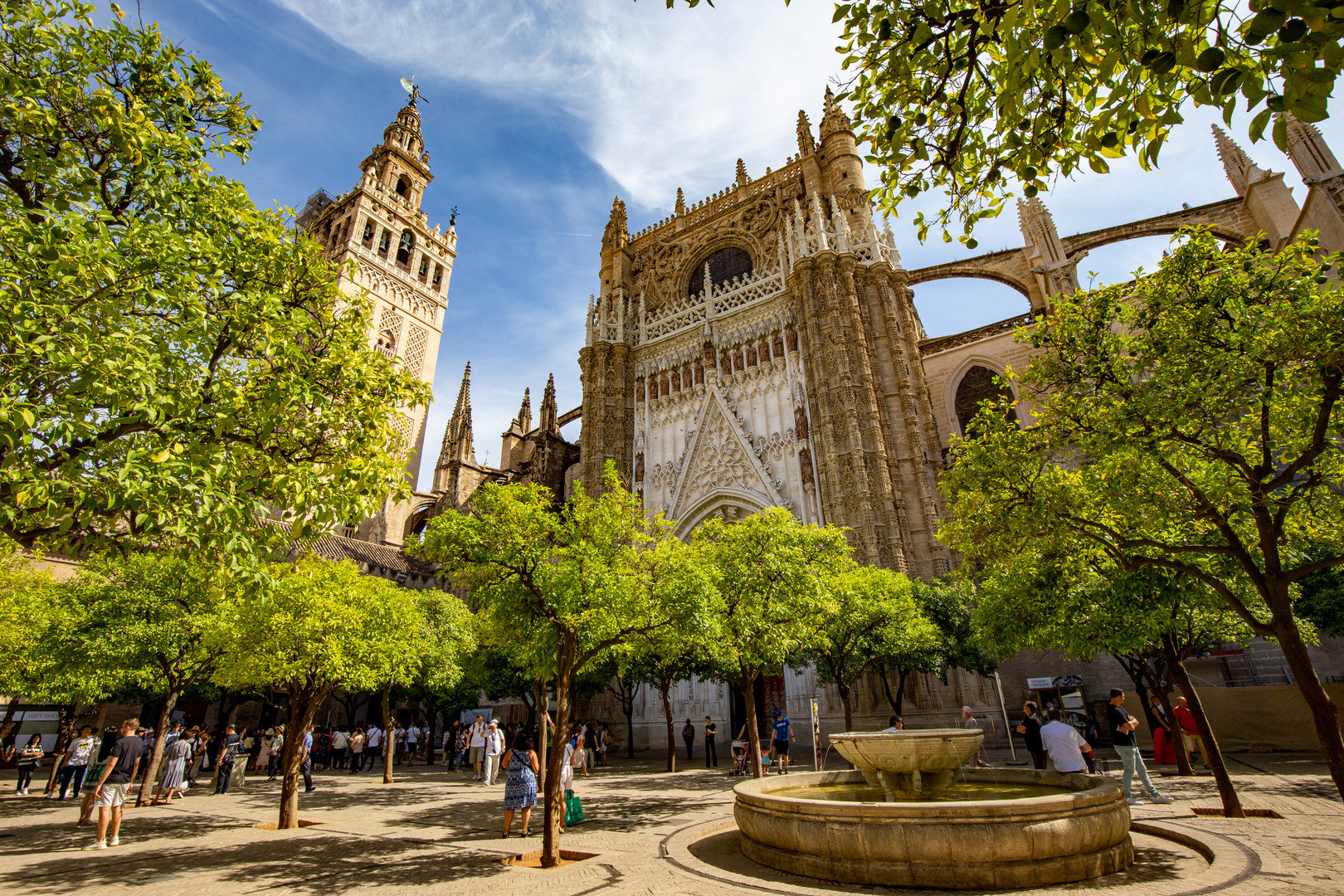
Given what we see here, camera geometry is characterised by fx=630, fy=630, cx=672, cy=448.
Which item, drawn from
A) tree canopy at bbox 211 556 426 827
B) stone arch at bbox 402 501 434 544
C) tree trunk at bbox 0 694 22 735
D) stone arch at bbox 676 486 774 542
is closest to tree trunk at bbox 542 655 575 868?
tree canopy at bbox 211 556 426 827

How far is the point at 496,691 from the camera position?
23.5 metres

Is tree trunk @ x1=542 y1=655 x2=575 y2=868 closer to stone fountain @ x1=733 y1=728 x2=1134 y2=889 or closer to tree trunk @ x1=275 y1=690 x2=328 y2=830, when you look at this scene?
stone fountain @ x1=733 y1=728 x2=1134 y2=889

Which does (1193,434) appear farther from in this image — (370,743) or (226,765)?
(370,743)

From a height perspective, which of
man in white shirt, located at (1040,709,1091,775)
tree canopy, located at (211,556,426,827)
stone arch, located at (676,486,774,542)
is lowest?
man in white shirt, located at (1040,709,1091,775)

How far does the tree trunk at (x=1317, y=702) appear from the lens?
223 inches

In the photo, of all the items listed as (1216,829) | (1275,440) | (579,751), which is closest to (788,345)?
(579,751)

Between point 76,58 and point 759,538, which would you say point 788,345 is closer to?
point 759,538

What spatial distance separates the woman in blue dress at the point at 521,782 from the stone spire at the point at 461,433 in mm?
30600

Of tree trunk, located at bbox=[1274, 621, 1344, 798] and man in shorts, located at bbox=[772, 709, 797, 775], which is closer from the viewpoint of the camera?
tree trunk, located at bbox=[1274, 621, 1344, 798]

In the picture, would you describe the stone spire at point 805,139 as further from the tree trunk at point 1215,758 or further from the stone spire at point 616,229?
the tree trunk at point 1215,758

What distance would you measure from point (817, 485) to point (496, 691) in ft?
46.1

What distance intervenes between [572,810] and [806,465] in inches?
596

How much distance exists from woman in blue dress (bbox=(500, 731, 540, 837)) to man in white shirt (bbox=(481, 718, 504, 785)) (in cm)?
820

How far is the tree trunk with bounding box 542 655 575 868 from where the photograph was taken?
6594 millimetres
